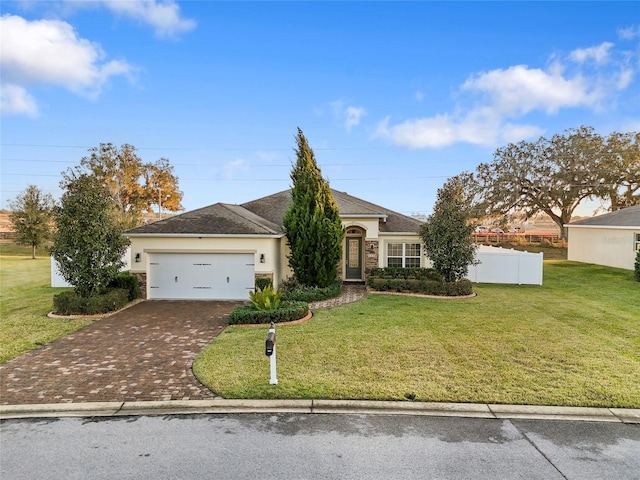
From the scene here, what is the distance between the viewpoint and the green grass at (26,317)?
28.5 ft

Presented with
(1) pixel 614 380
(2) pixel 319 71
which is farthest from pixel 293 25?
(1) pixel 614 380

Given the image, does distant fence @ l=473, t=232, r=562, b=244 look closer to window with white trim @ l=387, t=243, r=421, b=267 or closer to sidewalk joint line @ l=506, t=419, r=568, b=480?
window with white trim @ l=387, t=243, r=421, b=267

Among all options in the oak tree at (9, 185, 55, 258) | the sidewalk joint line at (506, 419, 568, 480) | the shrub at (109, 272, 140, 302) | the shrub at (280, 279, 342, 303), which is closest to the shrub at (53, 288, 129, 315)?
the shrub at (109, 272, 140, 302)

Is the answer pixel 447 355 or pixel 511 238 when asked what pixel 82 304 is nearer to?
pixel 447 355

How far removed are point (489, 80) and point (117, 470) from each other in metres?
19.1

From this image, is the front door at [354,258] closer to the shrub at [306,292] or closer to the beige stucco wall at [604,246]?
the shrub at [306,292]

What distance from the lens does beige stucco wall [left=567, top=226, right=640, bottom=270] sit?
22.7m

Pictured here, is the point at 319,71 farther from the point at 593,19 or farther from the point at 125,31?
the point at 593,19

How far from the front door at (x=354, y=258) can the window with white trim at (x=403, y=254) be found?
55.6 inches

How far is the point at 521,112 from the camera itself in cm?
2002

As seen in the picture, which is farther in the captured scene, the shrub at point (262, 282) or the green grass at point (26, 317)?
the shrub at point (262, 282)

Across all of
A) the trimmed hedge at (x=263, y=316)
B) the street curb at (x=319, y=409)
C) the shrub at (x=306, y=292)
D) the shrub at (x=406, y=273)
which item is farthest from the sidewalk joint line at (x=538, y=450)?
the shrub at (x=406, y=273)

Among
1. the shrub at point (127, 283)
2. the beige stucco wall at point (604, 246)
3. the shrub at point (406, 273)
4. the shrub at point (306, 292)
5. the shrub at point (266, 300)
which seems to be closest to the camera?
the shrub at point (266, 300)

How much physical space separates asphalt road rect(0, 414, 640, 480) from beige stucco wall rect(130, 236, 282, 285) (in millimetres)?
9254
